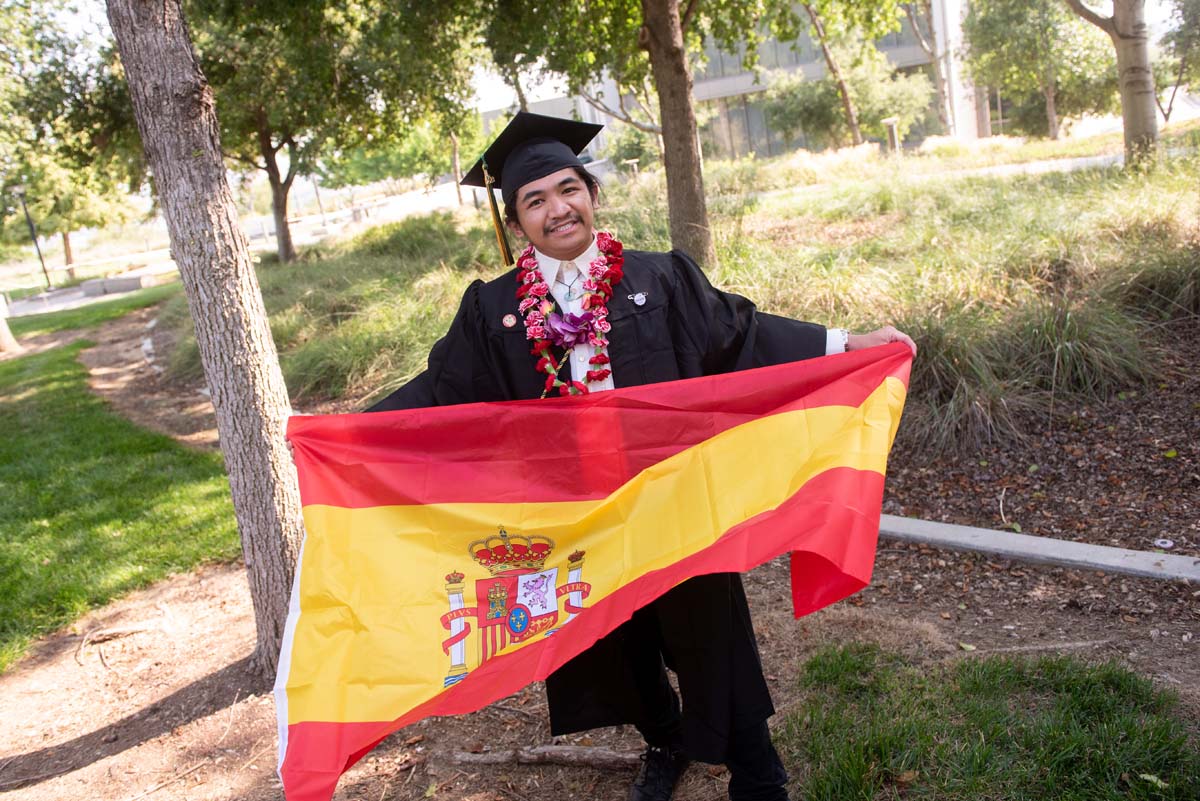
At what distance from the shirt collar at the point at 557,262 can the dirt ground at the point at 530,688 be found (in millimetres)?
1850

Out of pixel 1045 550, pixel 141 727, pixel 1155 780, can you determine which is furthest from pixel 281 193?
pixel 1155 780

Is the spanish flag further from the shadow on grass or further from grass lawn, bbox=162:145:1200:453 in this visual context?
grass lawn, bbox=162:145:1200:453

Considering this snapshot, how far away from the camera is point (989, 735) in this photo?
301 centimetres

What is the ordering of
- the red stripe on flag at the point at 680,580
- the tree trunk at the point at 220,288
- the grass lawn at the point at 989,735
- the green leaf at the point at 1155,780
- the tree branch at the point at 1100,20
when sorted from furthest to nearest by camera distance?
the tree branch at the point at 1100,20, the tree trunk at the point at 220,288, the grass lawn at the point at 989,735, the green leaf at the point at 1155,780, the red stripe on flag at the point at 680,580

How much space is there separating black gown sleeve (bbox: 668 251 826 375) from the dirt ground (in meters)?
1.41

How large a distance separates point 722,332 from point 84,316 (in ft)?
68.1

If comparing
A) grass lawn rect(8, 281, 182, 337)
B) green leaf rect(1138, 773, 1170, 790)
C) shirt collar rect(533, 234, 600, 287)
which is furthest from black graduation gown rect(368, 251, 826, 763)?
grass lawn rect(8, 281, 182, 337)

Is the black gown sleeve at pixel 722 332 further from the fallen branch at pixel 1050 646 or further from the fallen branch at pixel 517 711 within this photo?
the fallen branch at pixel 517 711

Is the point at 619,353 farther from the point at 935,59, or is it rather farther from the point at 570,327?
the point at 935,59

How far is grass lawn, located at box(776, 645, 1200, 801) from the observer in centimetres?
276

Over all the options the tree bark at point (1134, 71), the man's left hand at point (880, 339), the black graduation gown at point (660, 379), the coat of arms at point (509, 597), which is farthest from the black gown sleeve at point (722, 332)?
the tree bark at point (1134, 71)

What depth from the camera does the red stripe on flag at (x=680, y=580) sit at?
250 centimetres

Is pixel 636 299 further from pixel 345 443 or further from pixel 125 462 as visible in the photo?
pixel 125 462

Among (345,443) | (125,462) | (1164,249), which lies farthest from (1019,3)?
(345,443)
